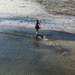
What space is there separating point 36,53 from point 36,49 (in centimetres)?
66

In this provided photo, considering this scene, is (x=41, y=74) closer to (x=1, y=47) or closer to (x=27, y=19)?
(x=1, y=47)

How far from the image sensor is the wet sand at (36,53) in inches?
345

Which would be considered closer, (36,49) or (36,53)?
(36,53)

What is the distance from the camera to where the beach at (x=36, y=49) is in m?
8.84

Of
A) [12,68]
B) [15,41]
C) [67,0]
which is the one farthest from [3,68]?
[67,0]

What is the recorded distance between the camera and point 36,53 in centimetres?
1064

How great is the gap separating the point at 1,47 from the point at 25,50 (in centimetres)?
198

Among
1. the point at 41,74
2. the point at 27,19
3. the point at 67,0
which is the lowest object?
the point at 41,74

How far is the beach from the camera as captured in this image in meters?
8.84

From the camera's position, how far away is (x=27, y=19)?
1902 centimetres

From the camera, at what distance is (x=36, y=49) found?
36.9ft

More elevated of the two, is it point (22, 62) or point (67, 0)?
point (67, 0)

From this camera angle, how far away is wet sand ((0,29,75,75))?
8.76 metres

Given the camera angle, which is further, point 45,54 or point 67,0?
point 67,0
